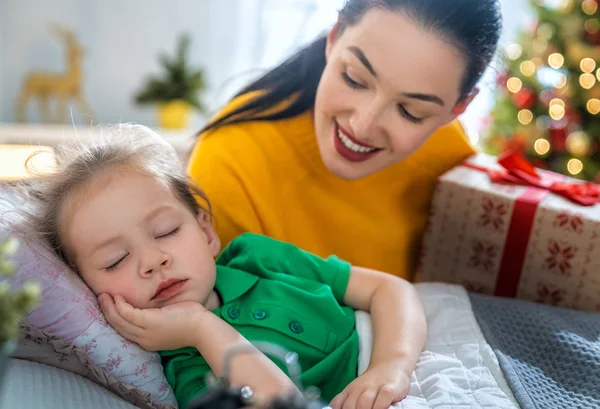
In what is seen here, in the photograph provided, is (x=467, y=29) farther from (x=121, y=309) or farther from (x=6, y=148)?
(x=6, y=148)

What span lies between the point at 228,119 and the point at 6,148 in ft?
4.55

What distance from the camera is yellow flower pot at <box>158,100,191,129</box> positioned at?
3801mm

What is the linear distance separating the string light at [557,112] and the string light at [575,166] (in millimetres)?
213

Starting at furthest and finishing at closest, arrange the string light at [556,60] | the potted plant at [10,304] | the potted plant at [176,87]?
the potted plant at [176,87] → the string light at [556,60] → the potted plant at [10,304]

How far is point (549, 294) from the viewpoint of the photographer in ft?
5.02

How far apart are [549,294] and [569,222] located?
19 centimetres

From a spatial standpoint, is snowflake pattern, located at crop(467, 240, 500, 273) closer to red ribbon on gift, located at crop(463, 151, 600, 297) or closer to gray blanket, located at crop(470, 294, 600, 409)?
red ribbon on gift, located at crop(463, 151, 600, 297)

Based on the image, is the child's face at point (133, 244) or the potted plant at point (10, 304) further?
the child's face at point (133, 244)

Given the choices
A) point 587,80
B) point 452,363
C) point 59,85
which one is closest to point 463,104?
point 452,363

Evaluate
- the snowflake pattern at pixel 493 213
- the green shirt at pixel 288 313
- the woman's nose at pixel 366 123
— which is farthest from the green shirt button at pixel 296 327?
the snowflake pattern at pixel 493 213

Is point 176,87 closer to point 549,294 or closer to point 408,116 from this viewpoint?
point 408,116

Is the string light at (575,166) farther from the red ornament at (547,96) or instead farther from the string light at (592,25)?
the string light at (592,25)

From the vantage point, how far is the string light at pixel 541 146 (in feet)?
9.56

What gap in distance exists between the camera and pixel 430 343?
1.14 meters
